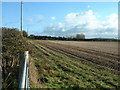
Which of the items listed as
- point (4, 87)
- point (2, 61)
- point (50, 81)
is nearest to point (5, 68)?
point (2, 61)

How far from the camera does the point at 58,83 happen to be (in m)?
Answer: 7.45

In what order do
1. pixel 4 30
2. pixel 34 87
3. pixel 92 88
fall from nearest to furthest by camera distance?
pixel 34 87 → pixel 92 88 → pixel 4 30

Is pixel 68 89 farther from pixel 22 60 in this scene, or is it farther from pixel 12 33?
pixel 12 33

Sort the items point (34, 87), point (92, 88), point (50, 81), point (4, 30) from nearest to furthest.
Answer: point (34, 87) < point (92, 88) < point (50, 81) < point (4, 30)

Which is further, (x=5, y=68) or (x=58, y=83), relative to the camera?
(x=58, y=83)

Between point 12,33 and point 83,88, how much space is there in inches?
150

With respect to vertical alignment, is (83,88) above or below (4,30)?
below

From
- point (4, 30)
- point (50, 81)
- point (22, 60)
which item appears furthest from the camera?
point (4, 30)

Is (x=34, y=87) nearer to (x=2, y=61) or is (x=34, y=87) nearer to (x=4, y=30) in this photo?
(x=2, y=61)

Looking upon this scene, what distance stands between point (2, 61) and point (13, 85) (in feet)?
3.41

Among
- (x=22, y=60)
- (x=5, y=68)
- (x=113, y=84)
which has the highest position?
(x=22, y=60)

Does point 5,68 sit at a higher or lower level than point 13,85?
higher

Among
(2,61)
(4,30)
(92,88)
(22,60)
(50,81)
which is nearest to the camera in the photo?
(22,60)

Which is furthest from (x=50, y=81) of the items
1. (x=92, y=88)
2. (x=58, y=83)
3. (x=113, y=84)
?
(x=113, y=84)
